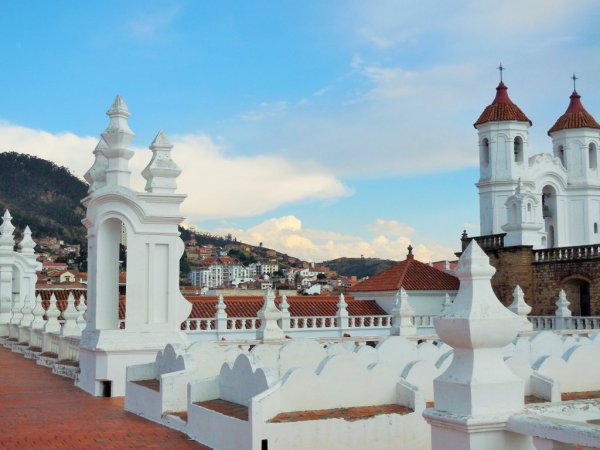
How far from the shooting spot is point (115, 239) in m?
14.3

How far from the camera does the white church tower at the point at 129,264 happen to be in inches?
517

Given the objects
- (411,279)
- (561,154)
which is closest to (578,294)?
(411,279)

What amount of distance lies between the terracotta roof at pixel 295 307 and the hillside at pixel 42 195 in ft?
323

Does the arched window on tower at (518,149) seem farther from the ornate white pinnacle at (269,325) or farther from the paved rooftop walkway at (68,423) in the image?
the paved rooftop walkway at (68,423)

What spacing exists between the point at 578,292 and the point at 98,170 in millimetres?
26498

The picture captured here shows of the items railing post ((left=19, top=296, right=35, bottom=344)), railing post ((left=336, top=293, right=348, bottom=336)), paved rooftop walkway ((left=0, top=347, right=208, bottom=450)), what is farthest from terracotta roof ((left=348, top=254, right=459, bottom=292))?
paved rooftop walkway ((left=0, top=347, right=208, bottom=450))

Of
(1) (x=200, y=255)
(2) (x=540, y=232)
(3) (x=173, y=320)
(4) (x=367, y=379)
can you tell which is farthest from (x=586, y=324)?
(1) (x=200, y=255)

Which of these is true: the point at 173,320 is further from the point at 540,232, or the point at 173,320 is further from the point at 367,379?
the point at 540,232

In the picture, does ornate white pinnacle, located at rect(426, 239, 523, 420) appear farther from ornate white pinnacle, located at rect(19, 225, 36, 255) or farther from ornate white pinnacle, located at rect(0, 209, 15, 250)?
ornate white pinnacle, located at rect(19, 225, 36, 255)

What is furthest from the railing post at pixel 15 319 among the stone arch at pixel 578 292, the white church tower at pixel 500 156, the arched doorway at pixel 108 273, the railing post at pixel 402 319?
the white church tower at pixel 500 156

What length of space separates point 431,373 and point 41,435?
177 inches

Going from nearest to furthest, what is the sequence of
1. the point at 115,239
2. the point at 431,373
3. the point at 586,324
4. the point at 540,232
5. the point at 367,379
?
1. the point at 367,379
2. the point at 431,373
3. the point at 115,239
4. the point at 586,324
5. the point at 540,232

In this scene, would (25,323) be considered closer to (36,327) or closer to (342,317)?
(36,327)

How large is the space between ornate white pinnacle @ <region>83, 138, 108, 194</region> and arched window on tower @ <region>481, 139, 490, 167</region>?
108ft
